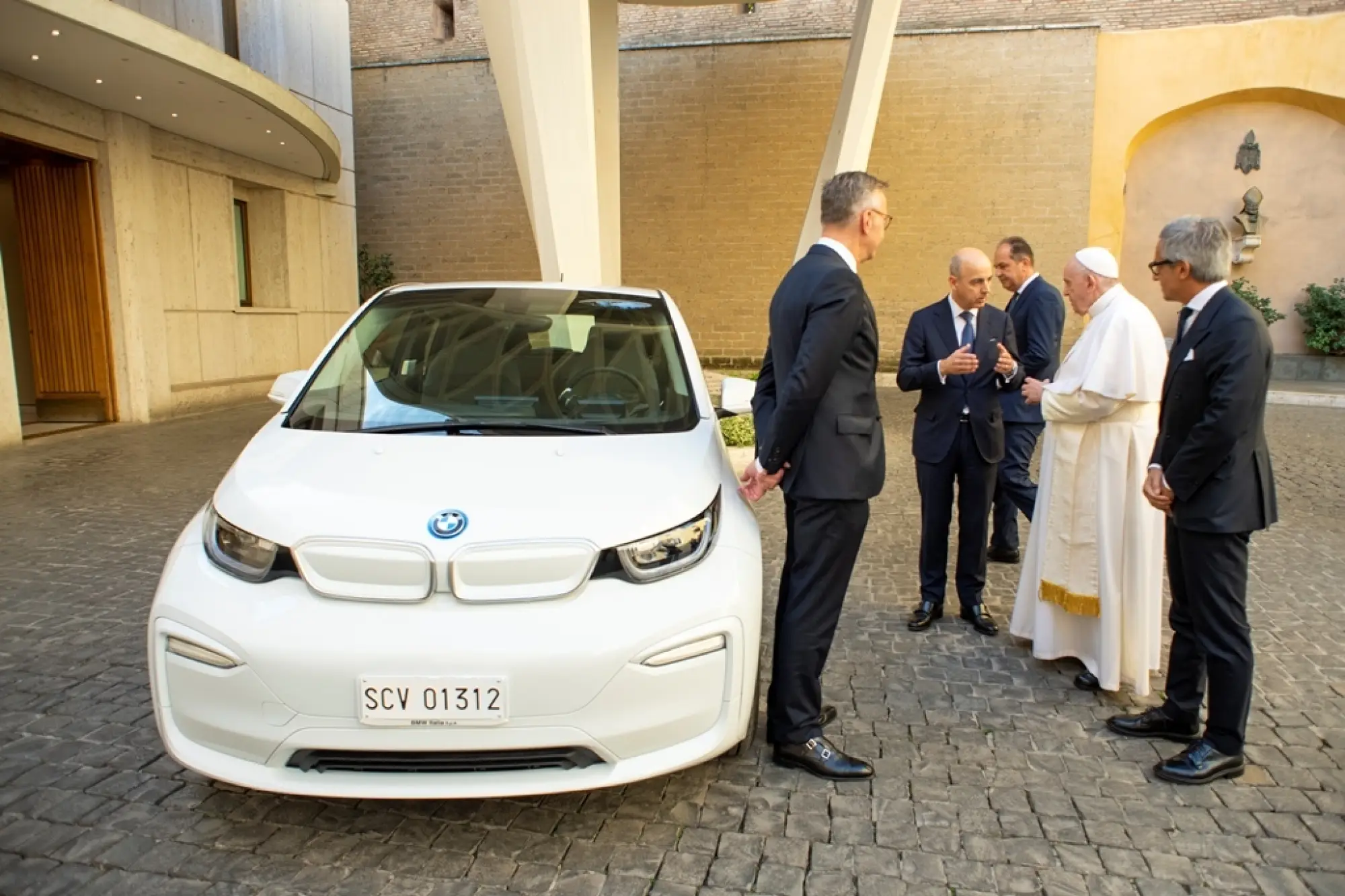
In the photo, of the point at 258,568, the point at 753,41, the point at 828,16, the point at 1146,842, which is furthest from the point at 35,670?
the point at 828,16

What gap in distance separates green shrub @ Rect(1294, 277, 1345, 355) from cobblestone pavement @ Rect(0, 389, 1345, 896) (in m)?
14.5

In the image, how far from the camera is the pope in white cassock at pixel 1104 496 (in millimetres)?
3527

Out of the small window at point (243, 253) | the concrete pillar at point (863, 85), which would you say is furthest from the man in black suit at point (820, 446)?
the small window at point (243, 253)

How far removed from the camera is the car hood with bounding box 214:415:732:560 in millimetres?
2441

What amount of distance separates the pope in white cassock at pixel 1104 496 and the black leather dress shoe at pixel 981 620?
519mm

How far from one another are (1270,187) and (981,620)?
16064mm

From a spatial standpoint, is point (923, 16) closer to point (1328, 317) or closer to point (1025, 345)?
point (1328, 317)

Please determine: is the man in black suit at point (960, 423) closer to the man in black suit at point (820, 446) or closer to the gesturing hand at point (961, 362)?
the gesturing hand at point (961, 362)

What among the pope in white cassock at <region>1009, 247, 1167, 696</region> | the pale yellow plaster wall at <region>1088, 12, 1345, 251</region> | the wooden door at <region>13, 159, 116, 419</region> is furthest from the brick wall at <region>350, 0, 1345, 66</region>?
the pope in white cassock at <region>1009, 247, 1167, 696</region>

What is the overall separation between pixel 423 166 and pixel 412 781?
60.1ft

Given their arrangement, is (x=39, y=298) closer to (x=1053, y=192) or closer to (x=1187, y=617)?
(x=1187, y=617)

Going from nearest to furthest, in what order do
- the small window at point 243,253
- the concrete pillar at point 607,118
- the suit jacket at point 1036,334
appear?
the suit jacket at point 1036,334 < the concrete pillar at point 607,118 < the small window at point 243,253

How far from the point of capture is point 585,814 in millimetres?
2715

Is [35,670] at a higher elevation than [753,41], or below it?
below
